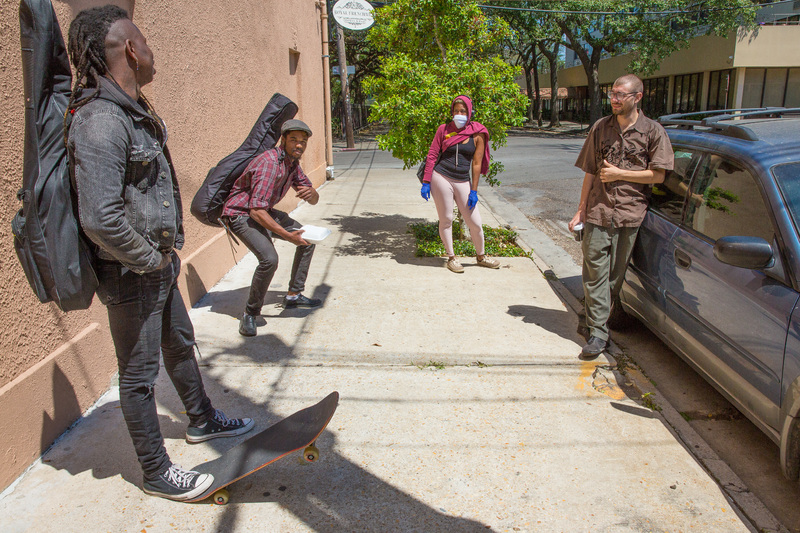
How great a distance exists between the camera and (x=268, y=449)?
294cm

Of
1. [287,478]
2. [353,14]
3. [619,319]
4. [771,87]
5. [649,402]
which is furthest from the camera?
[771,87]

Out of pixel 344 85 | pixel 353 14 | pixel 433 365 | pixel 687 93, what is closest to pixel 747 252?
pixel 433 365

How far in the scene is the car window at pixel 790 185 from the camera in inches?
126

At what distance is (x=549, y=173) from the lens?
593 inches

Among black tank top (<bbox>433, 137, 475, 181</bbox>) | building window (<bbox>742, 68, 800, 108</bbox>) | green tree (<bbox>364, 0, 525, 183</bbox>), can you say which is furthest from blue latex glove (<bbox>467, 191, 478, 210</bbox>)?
A: building window (<bbox>742, 68, 800, 108</bbox>)

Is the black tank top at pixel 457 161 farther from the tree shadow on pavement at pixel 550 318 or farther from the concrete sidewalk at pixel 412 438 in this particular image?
the tree shadow on pavement at pixel 550 318

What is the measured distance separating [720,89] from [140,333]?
32.5 metres

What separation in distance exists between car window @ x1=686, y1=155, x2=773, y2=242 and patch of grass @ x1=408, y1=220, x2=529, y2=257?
3.36m

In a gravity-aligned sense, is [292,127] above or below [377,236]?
above

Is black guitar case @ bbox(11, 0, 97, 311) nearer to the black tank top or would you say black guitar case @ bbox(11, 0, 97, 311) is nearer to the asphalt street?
the asphalt street

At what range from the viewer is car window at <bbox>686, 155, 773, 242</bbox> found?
343cm

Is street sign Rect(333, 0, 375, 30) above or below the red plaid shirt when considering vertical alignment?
above

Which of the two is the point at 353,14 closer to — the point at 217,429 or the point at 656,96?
the point at 217,429

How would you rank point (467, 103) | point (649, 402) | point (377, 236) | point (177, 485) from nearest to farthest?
point (177, 485)
point (649, 402)
point (467, 103)
point (377, 236)
